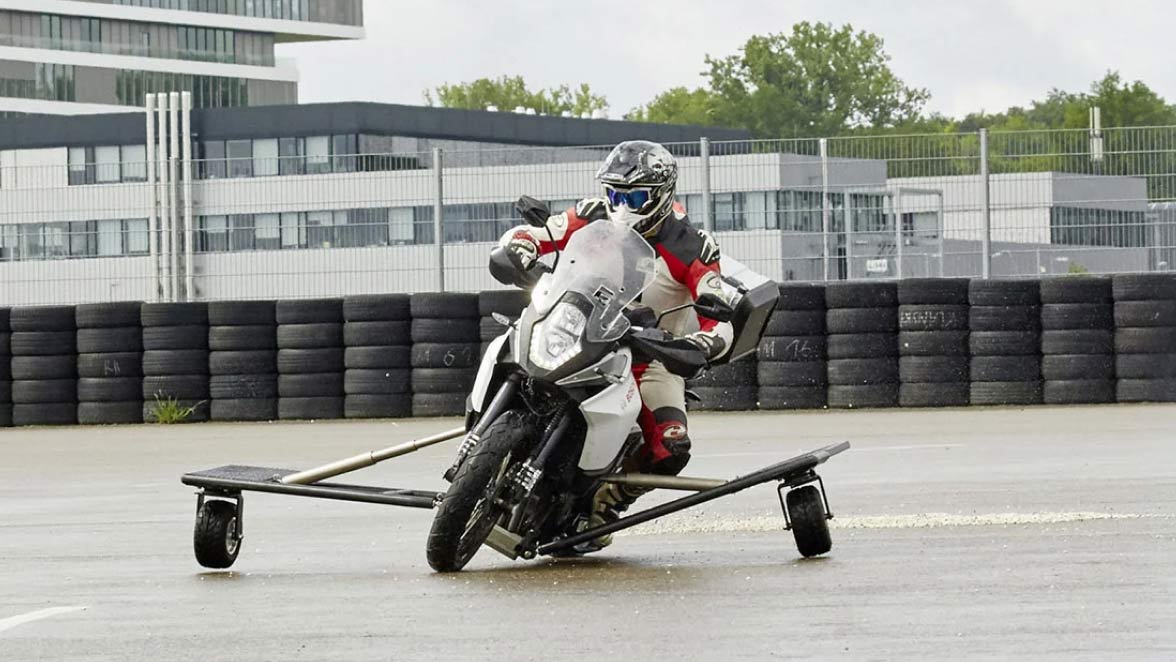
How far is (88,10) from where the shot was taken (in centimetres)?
12100

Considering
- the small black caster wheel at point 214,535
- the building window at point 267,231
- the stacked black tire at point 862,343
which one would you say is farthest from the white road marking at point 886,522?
the building window at point 267,231

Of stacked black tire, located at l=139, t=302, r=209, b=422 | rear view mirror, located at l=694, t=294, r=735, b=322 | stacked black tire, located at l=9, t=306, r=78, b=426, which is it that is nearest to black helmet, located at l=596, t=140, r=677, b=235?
rear view mirror, located at l=694, t=294, r=735, b=322

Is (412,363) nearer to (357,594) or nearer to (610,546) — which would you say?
(610,546)

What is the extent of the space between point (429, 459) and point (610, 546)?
6804mm

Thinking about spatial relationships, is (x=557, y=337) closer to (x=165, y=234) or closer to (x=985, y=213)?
(x=985, y=213)

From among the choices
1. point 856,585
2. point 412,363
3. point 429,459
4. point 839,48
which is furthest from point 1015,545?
point 839,48

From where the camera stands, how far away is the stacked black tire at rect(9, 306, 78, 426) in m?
22.8

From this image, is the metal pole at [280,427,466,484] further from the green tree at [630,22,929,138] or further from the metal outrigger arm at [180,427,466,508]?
the green tree at [630,22,929,138]

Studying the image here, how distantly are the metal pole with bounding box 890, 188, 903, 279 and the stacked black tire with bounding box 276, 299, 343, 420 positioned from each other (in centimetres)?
539

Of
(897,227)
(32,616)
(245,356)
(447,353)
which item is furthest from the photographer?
(897,227)

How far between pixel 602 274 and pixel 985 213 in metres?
14.3

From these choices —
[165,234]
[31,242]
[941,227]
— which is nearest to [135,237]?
[165,234]

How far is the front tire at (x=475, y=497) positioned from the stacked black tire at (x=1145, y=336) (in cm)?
1324

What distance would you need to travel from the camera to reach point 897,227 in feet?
76.0
